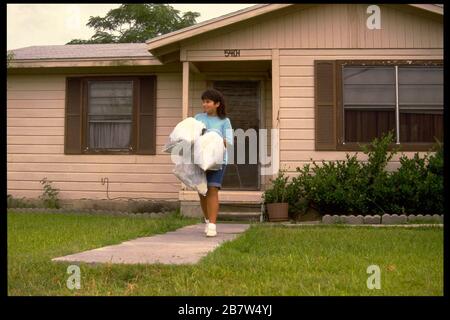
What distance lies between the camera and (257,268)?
3633mm

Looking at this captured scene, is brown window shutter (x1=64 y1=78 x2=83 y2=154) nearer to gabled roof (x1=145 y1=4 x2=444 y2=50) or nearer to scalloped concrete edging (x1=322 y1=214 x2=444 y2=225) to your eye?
gabled roof (x1=145 y1=4 x2=444 y2=50)

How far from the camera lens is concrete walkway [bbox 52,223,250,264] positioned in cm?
385

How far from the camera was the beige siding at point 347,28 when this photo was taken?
8469 mm

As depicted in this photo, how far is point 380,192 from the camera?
25.2 ft

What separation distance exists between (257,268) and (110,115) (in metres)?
6.78

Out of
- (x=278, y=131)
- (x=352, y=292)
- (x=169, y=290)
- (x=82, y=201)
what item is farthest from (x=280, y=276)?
(x=82, y=201)

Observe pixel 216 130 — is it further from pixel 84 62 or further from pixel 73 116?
pixel 73 116

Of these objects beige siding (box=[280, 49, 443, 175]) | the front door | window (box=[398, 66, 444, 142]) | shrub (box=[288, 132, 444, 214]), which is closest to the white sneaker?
shrub (box=[288, 132, 444, 214])

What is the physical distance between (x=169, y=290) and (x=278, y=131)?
572 cm

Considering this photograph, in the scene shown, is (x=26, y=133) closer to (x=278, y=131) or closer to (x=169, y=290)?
(x=278, y=131)

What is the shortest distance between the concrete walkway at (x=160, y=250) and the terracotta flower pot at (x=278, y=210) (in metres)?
1.94

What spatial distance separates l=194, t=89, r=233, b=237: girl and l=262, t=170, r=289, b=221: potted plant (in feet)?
7.94

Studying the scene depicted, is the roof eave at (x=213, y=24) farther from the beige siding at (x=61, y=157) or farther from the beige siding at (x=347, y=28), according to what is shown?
the beige siding at (x=61, y=157)

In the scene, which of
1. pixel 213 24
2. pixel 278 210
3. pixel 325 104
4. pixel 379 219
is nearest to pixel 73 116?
pixel 213 24
